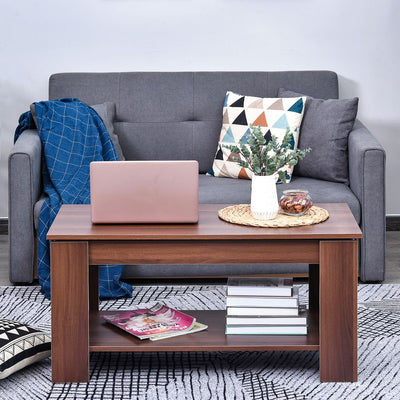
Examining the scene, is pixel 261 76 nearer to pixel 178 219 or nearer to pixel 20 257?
pixel 20 257

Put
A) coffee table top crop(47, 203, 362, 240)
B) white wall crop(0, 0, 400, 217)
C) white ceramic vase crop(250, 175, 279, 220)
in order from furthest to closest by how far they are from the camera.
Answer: white wall crop(0, 0, 400, 217) < white ceramic vase crop(250, 175, 279, 220) < coffee table top crop(47, 203, 362, 240)

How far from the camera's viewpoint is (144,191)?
2.17 metres

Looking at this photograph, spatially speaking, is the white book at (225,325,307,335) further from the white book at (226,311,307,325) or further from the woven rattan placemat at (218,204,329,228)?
the woven rattan placemat at (218,204,329,228)

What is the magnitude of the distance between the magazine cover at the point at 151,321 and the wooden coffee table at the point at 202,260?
0.08m

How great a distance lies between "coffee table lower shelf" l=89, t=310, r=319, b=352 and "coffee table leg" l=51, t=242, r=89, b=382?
0.06 meters

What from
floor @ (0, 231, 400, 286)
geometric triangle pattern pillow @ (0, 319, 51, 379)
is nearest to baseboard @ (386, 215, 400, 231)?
floor @ (0, 231, 400, 286)

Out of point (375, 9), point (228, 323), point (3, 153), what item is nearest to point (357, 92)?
point (375, 9)

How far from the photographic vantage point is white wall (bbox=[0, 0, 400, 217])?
154 inches

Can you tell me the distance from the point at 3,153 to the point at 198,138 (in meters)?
1.07

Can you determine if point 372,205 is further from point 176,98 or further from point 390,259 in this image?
point 176,98

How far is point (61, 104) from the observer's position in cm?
337

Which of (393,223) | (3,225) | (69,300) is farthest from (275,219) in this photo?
(3,225)

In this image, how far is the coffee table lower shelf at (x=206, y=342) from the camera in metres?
2.18

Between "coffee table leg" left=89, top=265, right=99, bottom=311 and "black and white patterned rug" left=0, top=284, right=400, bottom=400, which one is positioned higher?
"coffee table leg" left=89, top=265, right=99, bottom=311
